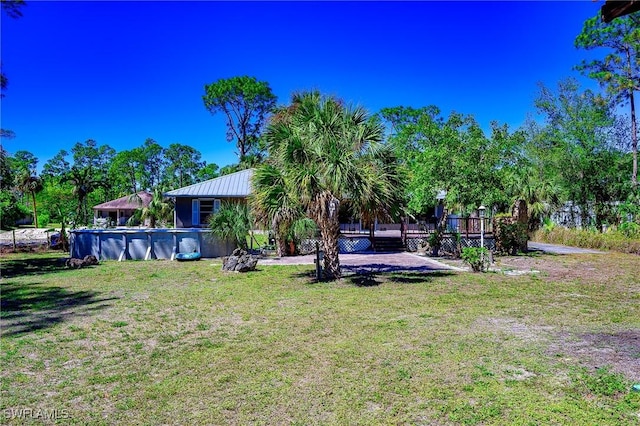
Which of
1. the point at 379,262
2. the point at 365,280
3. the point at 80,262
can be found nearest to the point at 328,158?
the point at 365,280

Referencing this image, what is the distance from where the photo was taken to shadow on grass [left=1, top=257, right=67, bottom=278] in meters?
13.6

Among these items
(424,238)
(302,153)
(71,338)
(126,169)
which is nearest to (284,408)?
(71,338)

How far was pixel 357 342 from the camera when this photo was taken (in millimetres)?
6059

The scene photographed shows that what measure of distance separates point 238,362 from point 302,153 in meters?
6.74

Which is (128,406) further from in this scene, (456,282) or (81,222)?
(81,222)

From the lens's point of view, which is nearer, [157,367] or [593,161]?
[157,367]

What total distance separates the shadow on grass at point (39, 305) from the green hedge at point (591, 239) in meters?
21.8

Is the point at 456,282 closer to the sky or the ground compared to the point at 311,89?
closer to the ground

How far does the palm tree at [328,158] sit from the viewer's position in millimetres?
10617

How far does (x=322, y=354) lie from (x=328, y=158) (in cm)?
615

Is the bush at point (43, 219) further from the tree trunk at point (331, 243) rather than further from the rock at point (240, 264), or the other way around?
the tree trunk at point (331, 243)

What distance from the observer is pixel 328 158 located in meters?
10.8

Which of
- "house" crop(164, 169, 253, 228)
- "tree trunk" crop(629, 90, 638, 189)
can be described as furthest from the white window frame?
"tree trunk" crop(629, 90, 638, 189)

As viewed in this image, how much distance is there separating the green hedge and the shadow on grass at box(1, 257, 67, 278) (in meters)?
24.0
